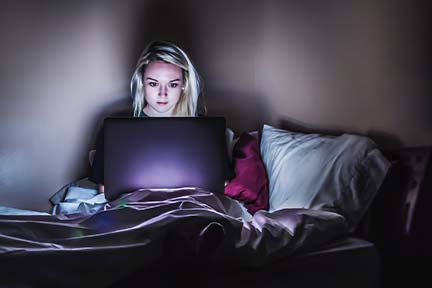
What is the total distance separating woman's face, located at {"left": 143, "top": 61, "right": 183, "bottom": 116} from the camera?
8.32 ft

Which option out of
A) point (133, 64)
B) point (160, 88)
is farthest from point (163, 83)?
point (133, 64)

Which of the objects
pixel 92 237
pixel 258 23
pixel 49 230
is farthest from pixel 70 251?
pixel 258 23

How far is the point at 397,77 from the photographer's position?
1.85 metres

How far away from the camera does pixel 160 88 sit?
2537 millimetres

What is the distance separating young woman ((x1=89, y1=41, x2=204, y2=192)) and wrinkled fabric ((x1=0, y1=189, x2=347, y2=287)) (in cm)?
107

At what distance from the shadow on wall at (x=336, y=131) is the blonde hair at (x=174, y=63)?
1.53 ft

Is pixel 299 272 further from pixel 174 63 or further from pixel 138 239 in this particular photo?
pixel 174 63

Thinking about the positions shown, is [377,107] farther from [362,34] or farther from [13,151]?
[13,151]

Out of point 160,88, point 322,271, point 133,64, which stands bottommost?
point 322,271

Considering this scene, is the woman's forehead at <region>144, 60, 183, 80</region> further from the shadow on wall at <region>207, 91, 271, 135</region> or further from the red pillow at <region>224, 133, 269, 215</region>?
the red pillow at <region>224, 133, 269, 215</region>

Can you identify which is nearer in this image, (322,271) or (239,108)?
(322,271)

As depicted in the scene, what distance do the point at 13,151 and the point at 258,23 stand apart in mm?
1400

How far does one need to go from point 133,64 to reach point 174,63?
0.23 metres

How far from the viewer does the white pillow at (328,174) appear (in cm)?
167
